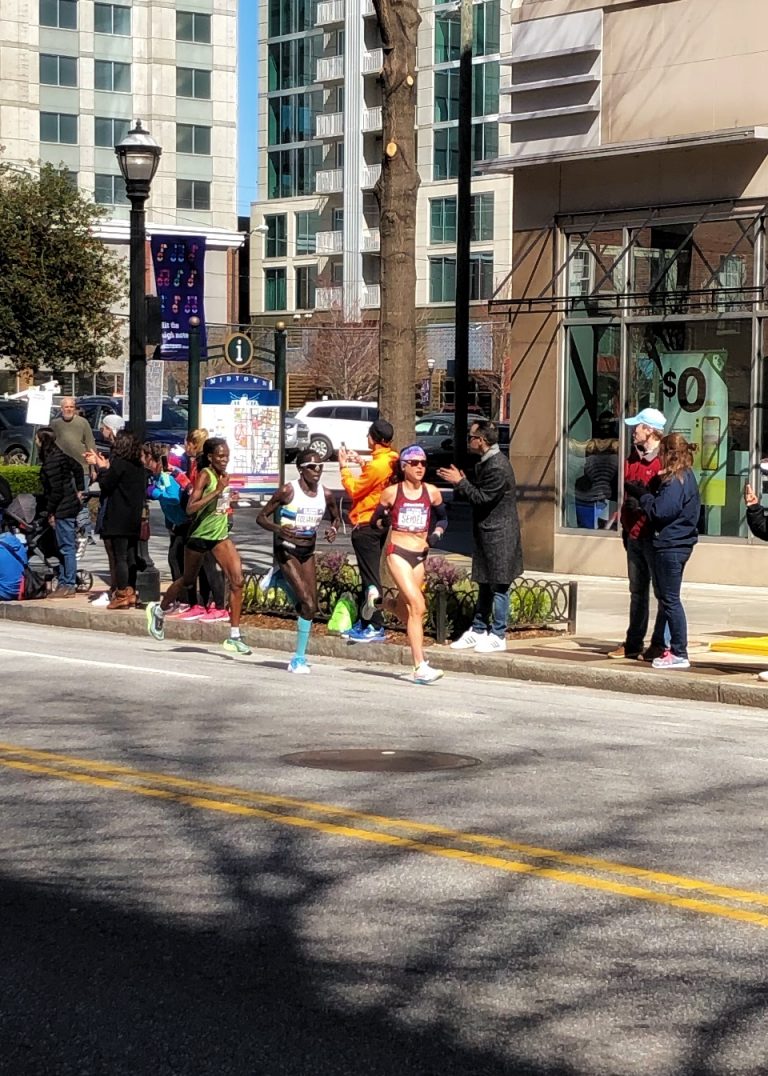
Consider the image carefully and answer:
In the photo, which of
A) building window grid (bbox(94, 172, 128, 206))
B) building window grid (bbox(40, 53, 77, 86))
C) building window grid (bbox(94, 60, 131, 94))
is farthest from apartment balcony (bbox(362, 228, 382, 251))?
building window grid (bbox(40, 53, 77, 86))

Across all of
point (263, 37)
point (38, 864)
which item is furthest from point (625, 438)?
point (263, 37)

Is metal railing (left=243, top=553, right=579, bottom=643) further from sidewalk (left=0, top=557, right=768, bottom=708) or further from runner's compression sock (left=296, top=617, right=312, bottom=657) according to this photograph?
runner's compression sock (left=296, top=617, right=312, bottom=657)

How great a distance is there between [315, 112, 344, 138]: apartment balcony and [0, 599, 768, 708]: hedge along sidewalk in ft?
226

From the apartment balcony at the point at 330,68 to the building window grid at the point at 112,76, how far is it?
1020 cm

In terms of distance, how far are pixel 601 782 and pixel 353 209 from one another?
7697cm

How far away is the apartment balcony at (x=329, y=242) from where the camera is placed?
3349 inches

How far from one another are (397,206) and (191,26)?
66.2 meters

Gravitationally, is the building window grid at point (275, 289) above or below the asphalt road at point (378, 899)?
above

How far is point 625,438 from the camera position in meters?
22.0

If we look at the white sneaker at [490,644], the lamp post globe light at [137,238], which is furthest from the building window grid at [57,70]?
the white sneaker at [490,644]

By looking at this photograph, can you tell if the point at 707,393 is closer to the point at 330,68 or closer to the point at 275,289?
the point at 330,68

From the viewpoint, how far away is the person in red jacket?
577 inches

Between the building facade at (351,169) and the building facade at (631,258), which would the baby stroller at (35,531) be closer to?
the building facade at (631,258)

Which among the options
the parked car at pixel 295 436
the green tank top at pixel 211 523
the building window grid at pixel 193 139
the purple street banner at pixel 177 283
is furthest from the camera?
the building window grid at pixel 193 139
